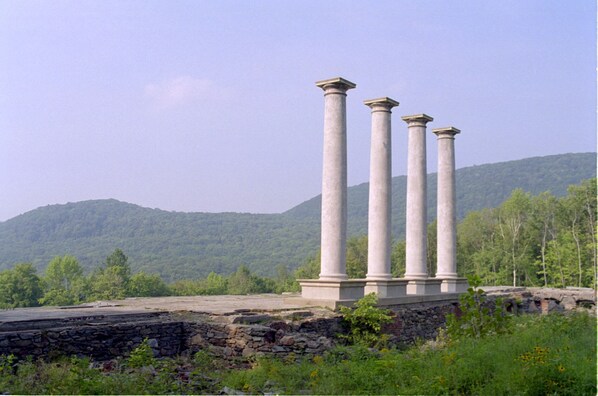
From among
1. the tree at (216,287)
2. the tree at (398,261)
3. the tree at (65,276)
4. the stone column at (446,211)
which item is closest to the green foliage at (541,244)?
the tree at (398,261)

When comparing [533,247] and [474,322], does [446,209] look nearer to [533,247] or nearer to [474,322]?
[474,322]

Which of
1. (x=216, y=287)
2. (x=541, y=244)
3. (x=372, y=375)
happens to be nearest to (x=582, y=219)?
(x=541, y=244)

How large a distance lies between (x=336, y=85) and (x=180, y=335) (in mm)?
12461

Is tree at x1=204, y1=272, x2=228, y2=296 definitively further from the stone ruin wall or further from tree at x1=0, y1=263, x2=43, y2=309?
the stone ruin wall

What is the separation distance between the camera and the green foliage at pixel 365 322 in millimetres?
22484

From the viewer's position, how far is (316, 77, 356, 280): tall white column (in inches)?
970

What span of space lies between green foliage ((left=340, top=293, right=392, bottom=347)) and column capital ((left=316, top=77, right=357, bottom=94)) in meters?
9.02

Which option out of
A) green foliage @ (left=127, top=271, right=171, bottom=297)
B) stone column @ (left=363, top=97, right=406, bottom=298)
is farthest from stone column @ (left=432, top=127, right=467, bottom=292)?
Result: green foliage @ (left=127, top=271, right=171, bottom=297)

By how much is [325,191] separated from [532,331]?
1056cm

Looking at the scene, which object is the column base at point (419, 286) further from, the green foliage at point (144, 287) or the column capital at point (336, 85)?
the green foliage at point (144, 287)

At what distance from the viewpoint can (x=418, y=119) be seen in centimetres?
3206

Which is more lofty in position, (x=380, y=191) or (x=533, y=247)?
(x=380, y=191)

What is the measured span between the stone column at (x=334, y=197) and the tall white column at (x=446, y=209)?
1121cm

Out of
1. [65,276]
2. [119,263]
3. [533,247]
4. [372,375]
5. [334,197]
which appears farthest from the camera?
[65,276]
